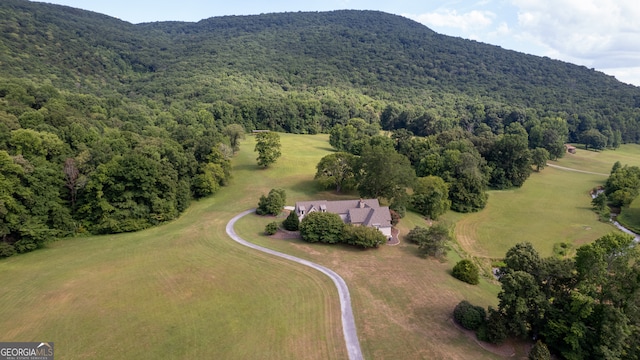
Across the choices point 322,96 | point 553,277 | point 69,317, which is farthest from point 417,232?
point 322,96

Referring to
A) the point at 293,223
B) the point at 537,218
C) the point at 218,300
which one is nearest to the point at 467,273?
the point at 293,223

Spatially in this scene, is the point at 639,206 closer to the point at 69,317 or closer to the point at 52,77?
the point at 69,317

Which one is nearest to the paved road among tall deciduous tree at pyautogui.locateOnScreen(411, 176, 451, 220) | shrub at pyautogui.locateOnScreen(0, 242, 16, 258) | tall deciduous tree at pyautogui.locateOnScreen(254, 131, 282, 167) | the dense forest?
the dense forest

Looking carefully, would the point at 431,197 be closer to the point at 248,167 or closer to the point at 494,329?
the point at 494,329

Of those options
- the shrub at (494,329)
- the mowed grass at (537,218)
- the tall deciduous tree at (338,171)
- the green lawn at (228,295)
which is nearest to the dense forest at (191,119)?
the mowed grass at (537,218)

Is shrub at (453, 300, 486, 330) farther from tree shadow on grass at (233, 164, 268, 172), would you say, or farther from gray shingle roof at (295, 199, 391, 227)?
tree shadow on grass at (233, 164, 268, 172)

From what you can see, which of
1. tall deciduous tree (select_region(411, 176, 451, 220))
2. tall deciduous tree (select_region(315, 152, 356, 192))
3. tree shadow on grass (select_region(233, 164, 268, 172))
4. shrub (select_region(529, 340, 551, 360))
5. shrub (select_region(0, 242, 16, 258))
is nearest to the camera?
shrub (select_region(529, 340, 551, 360))
